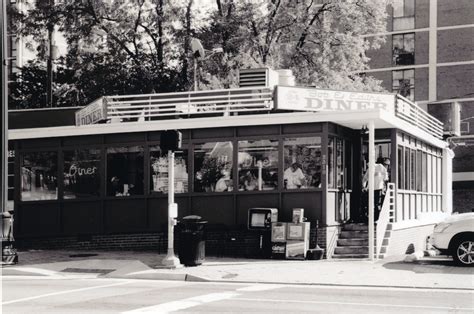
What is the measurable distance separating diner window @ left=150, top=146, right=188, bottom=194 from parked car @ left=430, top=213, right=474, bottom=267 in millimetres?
6670

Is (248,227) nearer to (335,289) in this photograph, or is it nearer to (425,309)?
(335,289)

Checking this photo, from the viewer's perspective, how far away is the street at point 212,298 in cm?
979

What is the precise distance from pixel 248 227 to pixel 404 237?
4724mm

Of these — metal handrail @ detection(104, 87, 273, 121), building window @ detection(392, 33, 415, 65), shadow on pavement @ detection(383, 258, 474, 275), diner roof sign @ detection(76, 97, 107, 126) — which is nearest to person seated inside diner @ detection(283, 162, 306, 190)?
metal handrail @ detection(104, 87, 273, 121)

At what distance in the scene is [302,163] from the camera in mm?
17984

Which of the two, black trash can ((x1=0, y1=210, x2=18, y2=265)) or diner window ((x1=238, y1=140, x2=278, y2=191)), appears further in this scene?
diner window ((x1=238, y1=140, x2=278, y2=191))

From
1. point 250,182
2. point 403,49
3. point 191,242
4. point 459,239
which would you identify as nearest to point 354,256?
point 459,239

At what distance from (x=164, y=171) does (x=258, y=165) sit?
102 inches

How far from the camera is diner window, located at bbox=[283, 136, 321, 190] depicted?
704 inches

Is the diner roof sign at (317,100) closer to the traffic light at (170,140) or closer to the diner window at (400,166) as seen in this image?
the diner window at (400,166)

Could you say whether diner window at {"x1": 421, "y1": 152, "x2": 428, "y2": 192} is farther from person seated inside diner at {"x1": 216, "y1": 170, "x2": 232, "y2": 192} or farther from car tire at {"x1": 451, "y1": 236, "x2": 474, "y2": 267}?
person seated inside diner at {"x1": 216, "y1": 170, "x2": 232, "y2": 192}

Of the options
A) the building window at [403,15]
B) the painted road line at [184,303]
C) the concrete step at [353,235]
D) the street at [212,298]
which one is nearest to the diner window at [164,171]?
the concrete step at [353,235]

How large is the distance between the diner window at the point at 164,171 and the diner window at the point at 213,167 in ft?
1.11

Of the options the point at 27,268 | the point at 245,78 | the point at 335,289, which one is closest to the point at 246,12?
the point at 245,78
